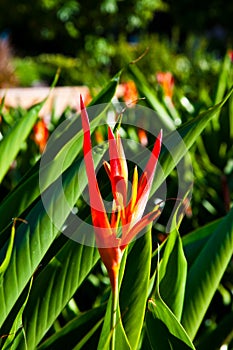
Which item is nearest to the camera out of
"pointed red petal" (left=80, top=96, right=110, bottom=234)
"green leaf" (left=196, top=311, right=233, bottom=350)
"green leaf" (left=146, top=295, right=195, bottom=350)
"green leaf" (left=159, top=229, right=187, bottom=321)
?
"pointed red petal" (left=80, top=96, right=110, bottom=234)

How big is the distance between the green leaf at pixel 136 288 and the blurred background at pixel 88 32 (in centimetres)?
814

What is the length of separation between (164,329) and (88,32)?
53.0 ft

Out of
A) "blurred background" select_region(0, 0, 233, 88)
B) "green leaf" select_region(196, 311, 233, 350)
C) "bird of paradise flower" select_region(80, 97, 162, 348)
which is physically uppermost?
"blurred background" select_region(0, 0, 233, 88)

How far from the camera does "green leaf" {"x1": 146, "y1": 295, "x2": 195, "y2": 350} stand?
3.08 feet

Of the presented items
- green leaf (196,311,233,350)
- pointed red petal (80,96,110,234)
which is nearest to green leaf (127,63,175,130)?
green leaf (196,311,233,350)

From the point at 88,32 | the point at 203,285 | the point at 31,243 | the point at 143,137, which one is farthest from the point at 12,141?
the point at 88,32

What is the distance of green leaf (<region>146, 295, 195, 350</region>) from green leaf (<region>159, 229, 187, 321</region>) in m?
0.10

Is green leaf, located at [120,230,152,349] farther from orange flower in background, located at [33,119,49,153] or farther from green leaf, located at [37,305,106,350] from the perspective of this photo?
orange flower in background, located at [33,119,49,153]

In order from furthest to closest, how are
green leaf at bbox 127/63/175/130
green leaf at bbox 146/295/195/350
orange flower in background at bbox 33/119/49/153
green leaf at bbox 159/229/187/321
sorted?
orange flower in background at bbox 33/119/49/153, green leaf at bbox 127/63/175/130, green leaf at bbox 159/229/187/321, green leaf at bbox 146/295/195/350

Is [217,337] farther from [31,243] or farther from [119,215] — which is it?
[119,215]

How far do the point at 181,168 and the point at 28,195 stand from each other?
41 centimetres

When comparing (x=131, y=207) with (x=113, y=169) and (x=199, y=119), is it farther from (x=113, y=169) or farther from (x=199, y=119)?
(x=199, y=119)

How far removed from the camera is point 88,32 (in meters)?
16.7

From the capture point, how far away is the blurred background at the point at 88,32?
35.6 feet
